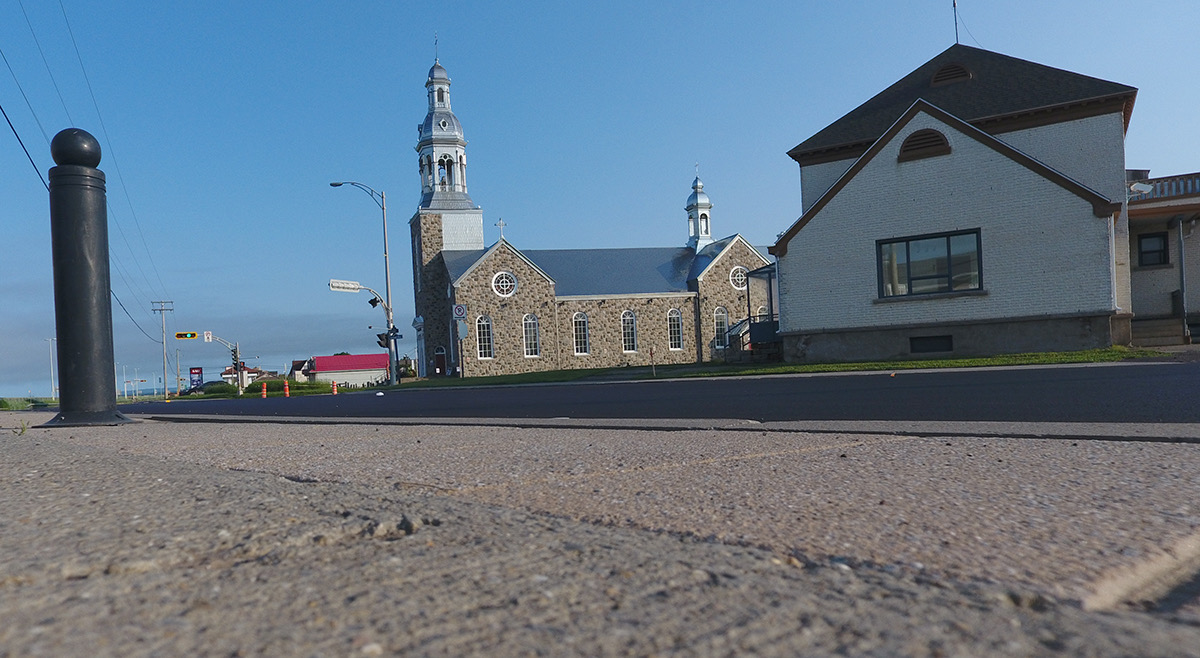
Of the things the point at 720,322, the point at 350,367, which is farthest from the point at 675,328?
the point at 350,367

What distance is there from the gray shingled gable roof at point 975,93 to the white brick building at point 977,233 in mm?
58

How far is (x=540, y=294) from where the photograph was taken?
1930 inches

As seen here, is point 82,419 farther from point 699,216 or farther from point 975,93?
point 699,216

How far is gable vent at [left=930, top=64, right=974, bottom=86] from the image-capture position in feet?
85.4

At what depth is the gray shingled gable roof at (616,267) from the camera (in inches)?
2014

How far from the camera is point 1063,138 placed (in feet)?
77.0

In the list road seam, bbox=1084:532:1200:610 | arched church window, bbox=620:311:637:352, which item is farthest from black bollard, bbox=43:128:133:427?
arched church window, bbox=620:311:637:352

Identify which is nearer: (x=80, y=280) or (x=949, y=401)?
(x=949, y=401)

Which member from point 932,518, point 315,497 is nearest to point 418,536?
point 315,497

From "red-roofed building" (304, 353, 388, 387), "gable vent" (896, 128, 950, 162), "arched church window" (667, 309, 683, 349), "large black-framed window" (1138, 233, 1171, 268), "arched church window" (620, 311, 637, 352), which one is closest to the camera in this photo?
"gable vent" (896, 128, 950, 162)

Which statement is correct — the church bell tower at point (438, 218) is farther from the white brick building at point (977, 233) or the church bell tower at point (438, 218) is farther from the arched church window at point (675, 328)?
the white brick building at point (977, 233)

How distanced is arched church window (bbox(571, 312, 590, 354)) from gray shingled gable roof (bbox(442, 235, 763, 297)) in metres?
1.53

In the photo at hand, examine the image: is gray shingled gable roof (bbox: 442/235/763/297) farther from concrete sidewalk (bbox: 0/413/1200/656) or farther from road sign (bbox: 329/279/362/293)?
concrete sidewalk (bbox: 0/413/1200/656)

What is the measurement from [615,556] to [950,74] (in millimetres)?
27948
